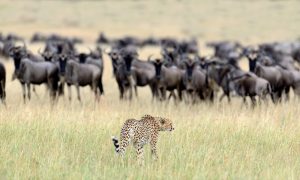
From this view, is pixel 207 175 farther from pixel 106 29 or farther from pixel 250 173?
pixel 106 29

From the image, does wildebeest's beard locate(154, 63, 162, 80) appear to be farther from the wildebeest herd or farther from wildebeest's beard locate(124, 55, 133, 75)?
wildebeest's beard locate(124, 55, 133, 75)

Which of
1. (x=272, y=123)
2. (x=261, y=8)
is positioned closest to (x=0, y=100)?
(x=272, y=123)

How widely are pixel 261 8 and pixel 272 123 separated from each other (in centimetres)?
6997

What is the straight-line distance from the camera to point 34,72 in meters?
20.7

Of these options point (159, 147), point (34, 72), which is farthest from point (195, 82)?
point (159, 147)

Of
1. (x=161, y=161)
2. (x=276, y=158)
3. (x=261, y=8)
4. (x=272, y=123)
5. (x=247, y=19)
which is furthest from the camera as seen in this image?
(x=261, y=8)

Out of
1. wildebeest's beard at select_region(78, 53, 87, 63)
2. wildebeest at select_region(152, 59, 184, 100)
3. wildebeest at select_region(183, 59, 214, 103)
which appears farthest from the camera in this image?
wildebeest's beard at select_region(78, 53, 87, 63)

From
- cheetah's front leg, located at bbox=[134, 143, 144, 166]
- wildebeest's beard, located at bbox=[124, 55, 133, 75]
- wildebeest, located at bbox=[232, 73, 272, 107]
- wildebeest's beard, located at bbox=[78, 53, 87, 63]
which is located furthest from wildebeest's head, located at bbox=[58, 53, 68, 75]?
cheetah's front leg, located at bbox=[134, 143, 144, 166]

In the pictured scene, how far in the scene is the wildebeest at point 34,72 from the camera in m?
20.6

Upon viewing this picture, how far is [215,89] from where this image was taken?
21.7 metres

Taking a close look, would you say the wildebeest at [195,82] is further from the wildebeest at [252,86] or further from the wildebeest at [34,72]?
the wildebeest at [34,72]

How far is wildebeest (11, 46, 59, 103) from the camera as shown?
2059 cm

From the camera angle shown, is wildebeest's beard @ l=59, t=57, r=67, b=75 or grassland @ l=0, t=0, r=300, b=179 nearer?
grassland @ l=0, t=0, r=300, b=179

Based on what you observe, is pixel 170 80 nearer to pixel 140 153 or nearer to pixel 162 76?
pixel 162 76
